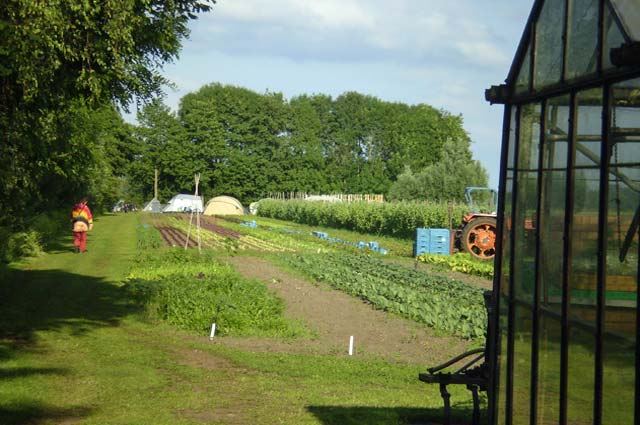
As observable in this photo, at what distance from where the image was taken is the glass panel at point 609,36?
448 centimetres

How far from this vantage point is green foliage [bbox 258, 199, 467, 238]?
39.7 m

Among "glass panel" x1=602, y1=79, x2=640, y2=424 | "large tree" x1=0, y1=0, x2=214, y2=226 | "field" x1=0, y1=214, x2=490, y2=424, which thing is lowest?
"field" x1=0, y1=214, x2=490, y2=424

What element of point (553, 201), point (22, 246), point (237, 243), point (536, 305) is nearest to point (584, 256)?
point (553, 201)

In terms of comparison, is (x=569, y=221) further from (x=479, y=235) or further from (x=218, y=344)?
(x=479, y=235)

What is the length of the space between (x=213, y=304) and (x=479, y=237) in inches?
666

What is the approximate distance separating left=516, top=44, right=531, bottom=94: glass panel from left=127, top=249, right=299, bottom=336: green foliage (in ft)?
28.5

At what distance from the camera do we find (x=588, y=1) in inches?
196

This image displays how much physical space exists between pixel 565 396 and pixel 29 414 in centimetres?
548

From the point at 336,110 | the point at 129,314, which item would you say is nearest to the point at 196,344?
the point at 129,314

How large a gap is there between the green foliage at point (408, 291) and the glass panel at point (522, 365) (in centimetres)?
798

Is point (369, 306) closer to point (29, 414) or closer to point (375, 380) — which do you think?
point (375, 380)

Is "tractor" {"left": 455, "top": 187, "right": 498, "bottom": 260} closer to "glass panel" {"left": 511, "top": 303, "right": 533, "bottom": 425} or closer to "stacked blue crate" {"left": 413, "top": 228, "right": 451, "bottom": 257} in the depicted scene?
"stacked blue crate" {"left": 413, "top": 228, "right": 451, "bottom": 257}

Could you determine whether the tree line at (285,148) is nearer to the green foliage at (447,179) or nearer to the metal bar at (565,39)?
the green foliage at (447,179)

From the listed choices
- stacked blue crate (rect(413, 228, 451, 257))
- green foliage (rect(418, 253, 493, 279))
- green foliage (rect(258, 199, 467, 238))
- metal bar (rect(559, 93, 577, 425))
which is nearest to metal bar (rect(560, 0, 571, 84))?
metal bar (rect(559, 93, 577, 425))
